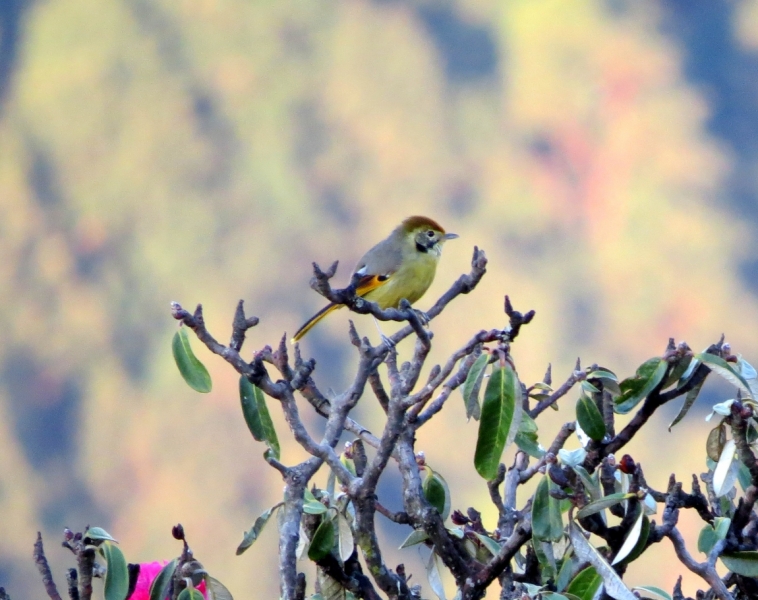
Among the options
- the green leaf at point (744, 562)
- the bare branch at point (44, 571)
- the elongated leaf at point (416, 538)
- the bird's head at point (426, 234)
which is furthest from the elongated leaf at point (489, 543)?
the bird's head at point (426, 234)

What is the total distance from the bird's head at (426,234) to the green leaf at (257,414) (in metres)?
1.64

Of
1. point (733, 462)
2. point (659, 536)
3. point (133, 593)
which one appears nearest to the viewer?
point (659, 536)

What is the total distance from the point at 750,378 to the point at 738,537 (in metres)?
0.19

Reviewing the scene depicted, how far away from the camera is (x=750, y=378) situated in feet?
3.50

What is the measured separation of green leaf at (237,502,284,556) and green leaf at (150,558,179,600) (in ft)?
0.30

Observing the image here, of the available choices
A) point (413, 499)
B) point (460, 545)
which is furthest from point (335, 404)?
point (460, 545)

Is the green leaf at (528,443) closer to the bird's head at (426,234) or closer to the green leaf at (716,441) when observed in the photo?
the green leaf at (716,441)

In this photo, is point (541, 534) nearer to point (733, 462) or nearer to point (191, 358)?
point (733, 462)

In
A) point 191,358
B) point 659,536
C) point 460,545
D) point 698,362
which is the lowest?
point 659,536

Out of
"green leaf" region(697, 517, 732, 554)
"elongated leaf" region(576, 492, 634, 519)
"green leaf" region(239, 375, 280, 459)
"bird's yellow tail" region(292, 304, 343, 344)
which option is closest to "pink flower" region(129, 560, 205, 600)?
"green leaf" region(239, 375, 280, 459)

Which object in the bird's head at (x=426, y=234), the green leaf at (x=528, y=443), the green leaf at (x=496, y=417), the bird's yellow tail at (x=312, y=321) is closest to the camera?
the green leaf at (x=496, y=417)

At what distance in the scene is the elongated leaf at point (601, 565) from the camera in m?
0.88

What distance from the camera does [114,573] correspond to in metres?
1.06

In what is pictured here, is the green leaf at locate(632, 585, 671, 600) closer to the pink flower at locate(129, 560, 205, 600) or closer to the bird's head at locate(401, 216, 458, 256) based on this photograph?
the pink flower at locate(129, 560, 205, 600)
